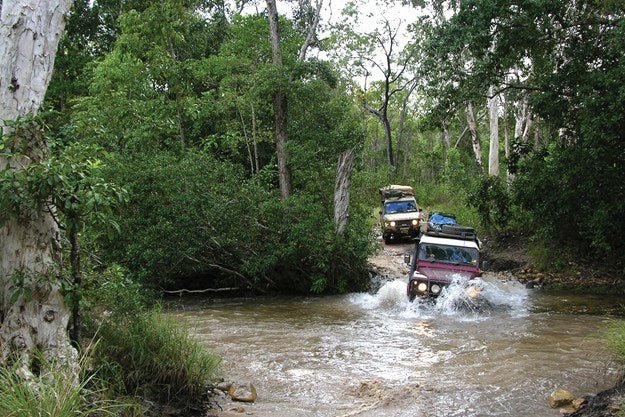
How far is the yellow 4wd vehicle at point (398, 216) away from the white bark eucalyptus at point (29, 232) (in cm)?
1940

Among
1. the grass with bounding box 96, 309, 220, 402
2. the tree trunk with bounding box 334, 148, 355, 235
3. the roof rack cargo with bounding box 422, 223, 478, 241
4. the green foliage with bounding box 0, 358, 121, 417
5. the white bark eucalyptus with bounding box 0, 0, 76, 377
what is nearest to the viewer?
the green foliage with bounding box 0, 358, 121, 417

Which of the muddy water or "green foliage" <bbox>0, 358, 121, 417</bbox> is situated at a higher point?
"green foliage" <bbox>0, 358, 121, 417</bbox>

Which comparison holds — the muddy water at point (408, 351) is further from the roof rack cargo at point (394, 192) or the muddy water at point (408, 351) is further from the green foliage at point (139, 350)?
the roof rack cargo at point (394, 192)

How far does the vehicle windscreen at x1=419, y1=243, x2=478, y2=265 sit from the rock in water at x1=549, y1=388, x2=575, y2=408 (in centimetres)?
636

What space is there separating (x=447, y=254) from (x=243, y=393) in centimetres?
775

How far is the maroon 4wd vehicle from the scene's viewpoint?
12688 millimetres

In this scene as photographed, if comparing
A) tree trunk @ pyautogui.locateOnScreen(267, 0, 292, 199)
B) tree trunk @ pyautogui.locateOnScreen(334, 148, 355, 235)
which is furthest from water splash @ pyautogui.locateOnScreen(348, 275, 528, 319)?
tree trunk @ pyautogui.locateOnScreen(267, 0, 292, 199)

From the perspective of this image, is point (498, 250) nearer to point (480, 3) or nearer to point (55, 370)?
point (480, 3)

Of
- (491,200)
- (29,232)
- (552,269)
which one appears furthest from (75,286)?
(491,200)

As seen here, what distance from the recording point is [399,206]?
25250 millimetres

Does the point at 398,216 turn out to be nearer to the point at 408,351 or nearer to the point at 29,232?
the point at 408,351

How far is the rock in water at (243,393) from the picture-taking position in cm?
688

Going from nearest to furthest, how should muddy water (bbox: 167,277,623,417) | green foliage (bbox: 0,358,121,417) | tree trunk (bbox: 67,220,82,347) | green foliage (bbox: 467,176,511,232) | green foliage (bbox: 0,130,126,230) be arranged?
green foliage (bbox: 0,358,121,417), green foliage (bbox: 0,130,126,230), tree trunk (bbox: 67,220,82,347), muddy water (bbox: 167,277,623,417), green foliage (bbox: 467,176,511,232)

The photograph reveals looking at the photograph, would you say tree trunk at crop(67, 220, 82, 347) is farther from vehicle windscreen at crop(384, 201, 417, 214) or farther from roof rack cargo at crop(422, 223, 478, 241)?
vehicle windscreen at crop(384, 201, 417, 214)
